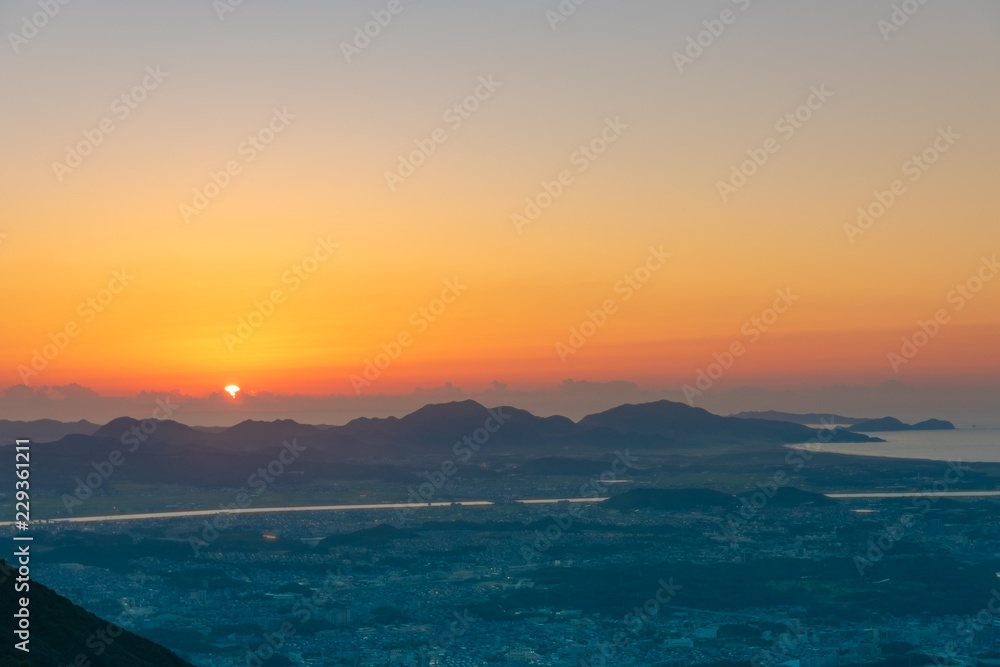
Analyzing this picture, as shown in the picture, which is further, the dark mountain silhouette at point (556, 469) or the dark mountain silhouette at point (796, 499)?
the dark mountain silhouette at point (556, 469)

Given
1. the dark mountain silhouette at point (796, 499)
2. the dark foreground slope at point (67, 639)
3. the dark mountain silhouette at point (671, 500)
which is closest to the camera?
the dark foreground slope at point (67, 639)

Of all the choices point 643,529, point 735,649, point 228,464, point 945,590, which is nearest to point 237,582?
point 735,649

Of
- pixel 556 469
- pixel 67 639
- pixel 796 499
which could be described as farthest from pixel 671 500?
pixel 67 639

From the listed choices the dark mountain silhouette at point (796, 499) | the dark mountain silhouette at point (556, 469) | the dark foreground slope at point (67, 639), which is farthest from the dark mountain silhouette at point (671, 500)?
the dark foreground slope at point (67, 639)

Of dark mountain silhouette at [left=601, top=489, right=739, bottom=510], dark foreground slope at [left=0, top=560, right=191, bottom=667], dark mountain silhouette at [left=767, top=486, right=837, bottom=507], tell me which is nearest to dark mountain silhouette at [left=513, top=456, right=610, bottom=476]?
dark mountain silhouette at [left=601, top=489, right=739, bottom=510]

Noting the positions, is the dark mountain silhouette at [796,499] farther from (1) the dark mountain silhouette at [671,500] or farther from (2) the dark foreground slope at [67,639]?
(2) the dark foreground slope at [67,639]

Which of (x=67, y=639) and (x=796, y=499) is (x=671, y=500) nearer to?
(x=796, y=499)

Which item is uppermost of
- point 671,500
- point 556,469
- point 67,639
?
point 556,469

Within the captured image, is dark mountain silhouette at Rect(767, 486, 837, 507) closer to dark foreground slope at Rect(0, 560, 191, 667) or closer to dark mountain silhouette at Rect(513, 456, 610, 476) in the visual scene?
dark mountain silhouette at Rect(513, 456, 610, 476)

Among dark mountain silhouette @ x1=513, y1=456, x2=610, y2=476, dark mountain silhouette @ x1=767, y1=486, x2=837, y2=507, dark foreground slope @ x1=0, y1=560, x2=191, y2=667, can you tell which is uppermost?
dark mountain silhouette @ x1=513, y1=456, x2=610, y2=476
